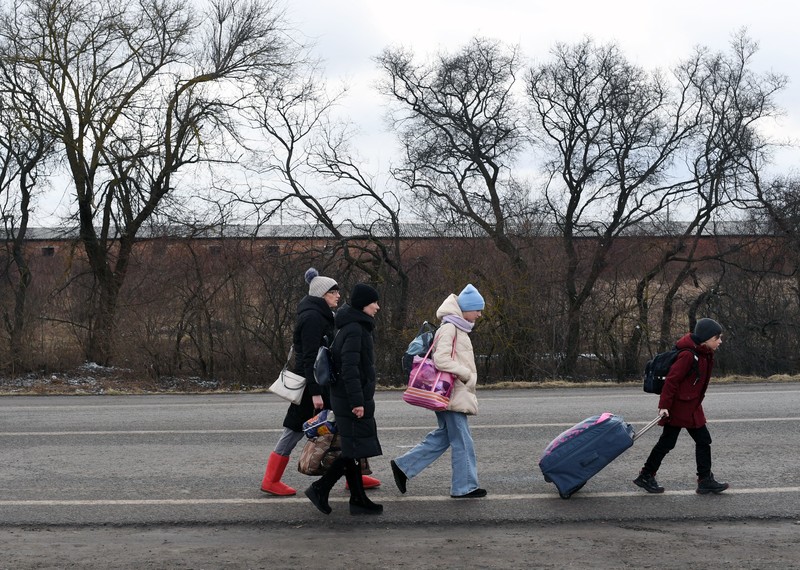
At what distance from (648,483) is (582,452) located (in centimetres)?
62

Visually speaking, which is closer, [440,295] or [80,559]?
[80,559]

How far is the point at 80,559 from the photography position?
613 cm

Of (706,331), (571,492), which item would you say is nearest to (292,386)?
(571,492)

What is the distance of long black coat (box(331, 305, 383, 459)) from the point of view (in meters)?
7.14

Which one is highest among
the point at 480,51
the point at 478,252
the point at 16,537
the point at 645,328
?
the point at 480,51

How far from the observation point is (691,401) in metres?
7.68

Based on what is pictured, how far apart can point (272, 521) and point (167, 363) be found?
1881 centimetres

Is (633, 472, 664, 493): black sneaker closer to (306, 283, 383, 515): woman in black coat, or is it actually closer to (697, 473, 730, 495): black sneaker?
(697, 473, 730, 495): black sneaker

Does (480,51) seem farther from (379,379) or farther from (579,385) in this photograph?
(579,385)

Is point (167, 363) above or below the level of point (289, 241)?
below

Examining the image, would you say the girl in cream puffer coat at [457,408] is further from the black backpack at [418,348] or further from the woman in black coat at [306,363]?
the woman in black coat at [306,363]

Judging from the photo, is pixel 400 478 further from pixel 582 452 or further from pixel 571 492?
pixel 582 452

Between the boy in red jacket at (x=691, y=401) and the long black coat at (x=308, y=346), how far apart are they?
266cm

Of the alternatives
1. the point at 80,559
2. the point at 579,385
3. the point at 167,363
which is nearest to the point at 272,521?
the point at 80,559
